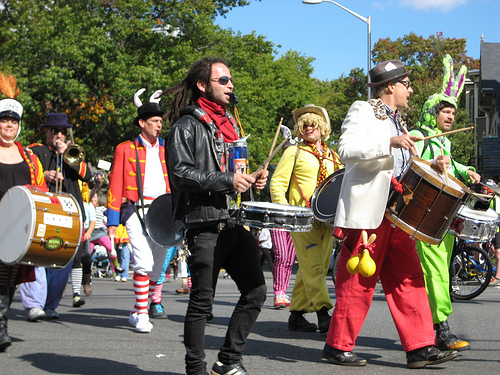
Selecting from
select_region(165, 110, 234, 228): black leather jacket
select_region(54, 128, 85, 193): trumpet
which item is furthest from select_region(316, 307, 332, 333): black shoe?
select_region(54, 128, 85, 193): trumpet

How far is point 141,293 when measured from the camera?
7156mm

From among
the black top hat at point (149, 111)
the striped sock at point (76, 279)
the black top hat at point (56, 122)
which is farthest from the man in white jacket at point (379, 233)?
the striped sock at point (76, 279)

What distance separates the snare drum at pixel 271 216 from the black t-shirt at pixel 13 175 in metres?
2.58

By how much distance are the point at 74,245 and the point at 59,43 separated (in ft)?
61.1

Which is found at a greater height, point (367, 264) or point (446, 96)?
point (446, 96)

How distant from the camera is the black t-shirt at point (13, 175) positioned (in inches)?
246

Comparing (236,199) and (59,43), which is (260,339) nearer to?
(236,199)

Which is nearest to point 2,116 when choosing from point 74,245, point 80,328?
point 74,245

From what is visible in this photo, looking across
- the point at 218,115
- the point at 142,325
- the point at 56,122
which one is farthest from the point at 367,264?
the point at 56,122

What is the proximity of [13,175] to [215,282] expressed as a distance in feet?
8.45

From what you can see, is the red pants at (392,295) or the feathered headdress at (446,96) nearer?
the red pants at (392,295)

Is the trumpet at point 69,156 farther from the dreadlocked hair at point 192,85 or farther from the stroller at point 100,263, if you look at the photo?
the stroller at point 100,263

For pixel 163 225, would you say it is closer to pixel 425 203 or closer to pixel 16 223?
pixel 16 223

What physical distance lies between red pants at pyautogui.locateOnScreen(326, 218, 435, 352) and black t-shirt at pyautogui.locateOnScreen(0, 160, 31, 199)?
9.69ft
